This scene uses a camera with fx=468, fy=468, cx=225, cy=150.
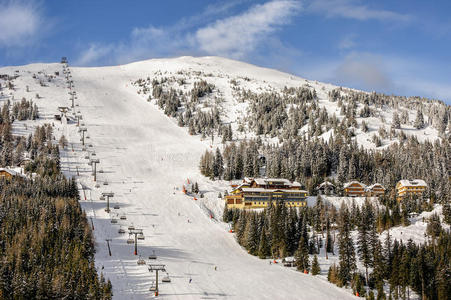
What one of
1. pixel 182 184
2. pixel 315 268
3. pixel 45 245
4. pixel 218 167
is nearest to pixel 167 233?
pixel 45 245

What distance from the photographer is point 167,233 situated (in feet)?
290

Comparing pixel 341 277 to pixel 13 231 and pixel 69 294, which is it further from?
pixel 13 231

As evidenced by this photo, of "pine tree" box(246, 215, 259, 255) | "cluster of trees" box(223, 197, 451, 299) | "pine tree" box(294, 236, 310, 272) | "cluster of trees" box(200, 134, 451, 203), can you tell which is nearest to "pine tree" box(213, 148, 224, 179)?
"cluster of trees" box(200, 134, 451, 203)

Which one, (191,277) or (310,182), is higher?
(310,182)

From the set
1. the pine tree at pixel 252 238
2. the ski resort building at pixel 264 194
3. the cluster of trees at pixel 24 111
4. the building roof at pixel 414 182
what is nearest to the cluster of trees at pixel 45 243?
the pine tree at pixel 252 238

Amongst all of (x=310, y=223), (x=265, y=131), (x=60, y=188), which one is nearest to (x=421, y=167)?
(x=310, y=223)

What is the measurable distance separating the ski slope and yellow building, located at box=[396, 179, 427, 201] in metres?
47.0

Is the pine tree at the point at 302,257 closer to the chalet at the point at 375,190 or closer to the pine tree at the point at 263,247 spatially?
the pine tree at the point at 263,247

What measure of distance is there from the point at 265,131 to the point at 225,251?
101 meters

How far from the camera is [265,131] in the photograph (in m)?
178

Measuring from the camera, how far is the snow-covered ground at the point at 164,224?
6284 cm

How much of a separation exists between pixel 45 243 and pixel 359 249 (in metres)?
49.0

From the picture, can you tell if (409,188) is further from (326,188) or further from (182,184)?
(182,184)

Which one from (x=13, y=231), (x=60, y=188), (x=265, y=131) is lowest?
(x=13, y=231)
